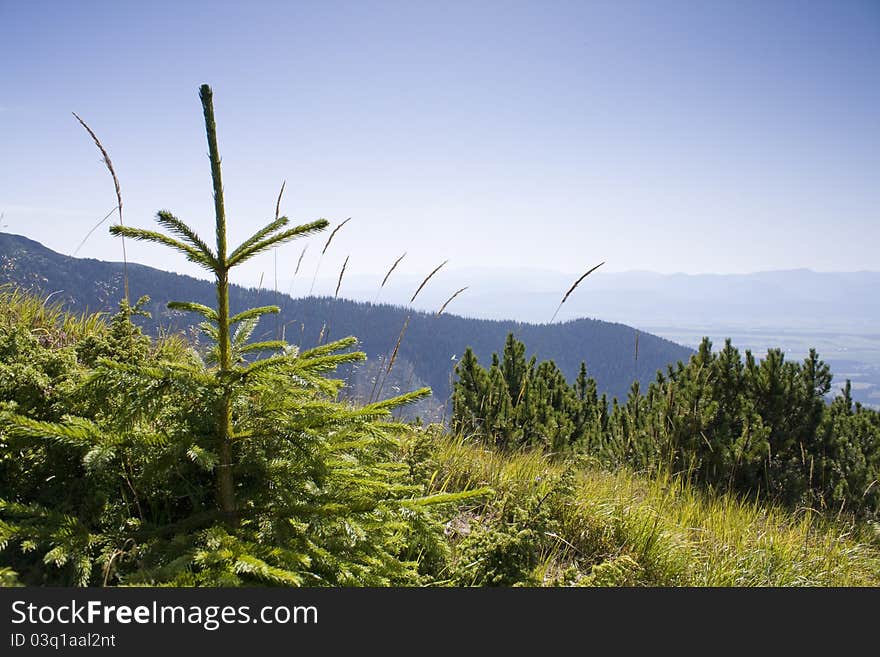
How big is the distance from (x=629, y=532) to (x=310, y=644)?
2419 millimetres

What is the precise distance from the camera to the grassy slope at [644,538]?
3061mm

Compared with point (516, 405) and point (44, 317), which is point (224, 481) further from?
point (516, 405)

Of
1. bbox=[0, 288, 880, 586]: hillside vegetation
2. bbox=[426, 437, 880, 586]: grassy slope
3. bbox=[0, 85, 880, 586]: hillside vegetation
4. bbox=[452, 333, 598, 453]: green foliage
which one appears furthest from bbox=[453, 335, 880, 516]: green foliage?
bbox=[0, 85, 880, 586]: hillside vegetation

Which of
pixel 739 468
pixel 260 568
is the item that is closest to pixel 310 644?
pixel 260 568

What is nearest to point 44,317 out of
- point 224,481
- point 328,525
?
point 224,481

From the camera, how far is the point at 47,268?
329 feet

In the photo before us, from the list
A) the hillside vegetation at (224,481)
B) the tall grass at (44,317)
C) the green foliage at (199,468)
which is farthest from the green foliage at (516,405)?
the tall grass at (44,317)

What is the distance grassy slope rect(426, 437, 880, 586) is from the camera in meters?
3.06

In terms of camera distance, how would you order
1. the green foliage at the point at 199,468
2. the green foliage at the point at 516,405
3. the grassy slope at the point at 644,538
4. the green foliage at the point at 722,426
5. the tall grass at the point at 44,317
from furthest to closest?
the green foliage at the point at 722,426 → the green foliage at the point at 516,405 → the tall grass at the point at 44,317 → the grassy slope at the point at 644,538 → the green foliage at the point at 199,468

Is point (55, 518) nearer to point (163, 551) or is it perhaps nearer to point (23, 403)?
point (163, 551)

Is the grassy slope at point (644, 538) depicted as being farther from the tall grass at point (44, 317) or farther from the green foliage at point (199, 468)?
the tall grass at point (44, 317)

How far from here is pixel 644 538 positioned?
3262 mm

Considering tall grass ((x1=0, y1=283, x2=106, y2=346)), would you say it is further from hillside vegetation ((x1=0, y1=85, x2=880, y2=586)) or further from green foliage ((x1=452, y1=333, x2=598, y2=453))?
green foliage ((x1=452, y1=333, x2=598, y2=453))

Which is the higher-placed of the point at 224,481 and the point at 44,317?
the point at 44,317
